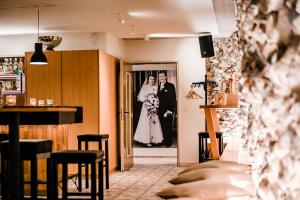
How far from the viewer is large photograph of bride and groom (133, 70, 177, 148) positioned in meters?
11.3

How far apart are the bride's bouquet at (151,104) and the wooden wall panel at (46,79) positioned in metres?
3.67

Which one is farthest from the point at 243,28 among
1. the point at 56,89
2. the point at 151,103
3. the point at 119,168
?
the point at 151,103

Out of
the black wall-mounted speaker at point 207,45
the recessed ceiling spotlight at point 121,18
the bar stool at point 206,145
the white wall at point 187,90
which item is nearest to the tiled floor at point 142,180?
Result: the white wall at point 187,90

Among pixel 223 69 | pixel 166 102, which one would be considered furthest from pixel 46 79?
pixel 166 102

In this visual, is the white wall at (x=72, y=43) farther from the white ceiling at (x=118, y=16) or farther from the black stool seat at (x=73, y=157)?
the black stool seat at (x=73, y=157)

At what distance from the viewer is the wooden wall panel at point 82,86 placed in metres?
7.95

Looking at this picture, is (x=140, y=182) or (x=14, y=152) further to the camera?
(x=140, y=182)

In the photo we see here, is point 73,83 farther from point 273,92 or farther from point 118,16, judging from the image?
point 273,92

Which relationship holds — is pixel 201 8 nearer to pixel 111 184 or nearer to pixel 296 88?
pixel 111 184

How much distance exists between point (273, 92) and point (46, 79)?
7923 mm

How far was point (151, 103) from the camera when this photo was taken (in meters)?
11.4

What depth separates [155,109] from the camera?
11391 millimetres

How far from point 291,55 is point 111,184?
6.78 m

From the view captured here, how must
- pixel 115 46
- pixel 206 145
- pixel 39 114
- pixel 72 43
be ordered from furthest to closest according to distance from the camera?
1. pixel 115 46
2. pixel 72 43
3. pixel 206 145
4. pixel 39 114
